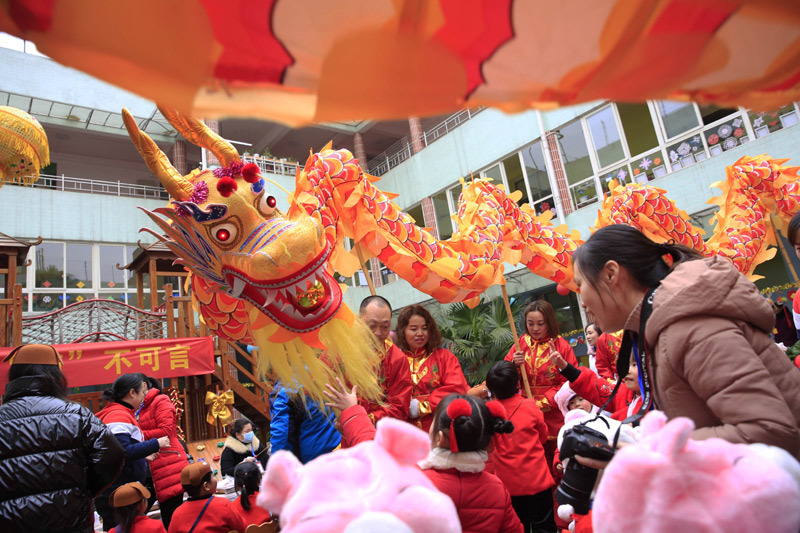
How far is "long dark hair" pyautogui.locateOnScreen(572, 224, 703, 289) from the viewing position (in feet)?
4.58

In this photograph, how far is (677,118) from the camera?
30.1 feet

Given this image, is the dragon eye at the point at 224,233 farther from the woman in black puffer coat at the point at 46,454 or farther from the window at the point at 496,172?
the window at the point at 496,172

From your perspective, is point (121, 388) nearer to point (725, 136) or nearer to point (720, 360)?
point (720, 360)

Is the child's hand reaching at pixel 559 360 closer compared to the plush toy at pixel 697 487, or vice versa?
the plush toy at pixel 697 487

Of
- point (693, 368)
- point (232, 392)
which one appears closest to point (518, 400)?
point (693, 368)

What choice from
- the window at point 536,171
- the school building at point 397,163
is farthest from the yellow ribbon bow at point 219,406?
the window at point 536,171

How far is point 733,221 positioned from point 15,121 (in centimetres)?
717

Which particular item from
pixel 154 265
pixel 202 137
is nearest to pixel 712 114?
pixel 202 137

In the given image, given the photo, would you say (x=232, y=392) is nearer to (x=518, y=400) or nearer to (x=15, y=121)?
(x=15, y=121)

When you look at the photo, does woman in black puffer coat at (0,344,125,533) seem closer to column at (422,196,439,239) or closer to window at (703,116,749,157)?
window at (703,116,749,157)

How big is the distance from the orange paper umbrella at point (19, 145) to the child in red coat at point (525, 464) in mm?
4600

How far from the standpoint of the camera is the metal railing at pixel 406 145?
13.3 m

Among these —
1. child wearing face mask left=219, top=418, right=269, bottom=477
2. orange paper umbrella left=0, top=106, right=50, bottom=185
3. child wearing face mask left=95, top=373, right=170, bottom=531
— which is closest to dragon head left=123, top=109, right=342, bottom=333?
child wearing face mask left=95, top=373, right=170, bottom=531

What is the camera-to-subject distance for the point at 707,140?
879cm
